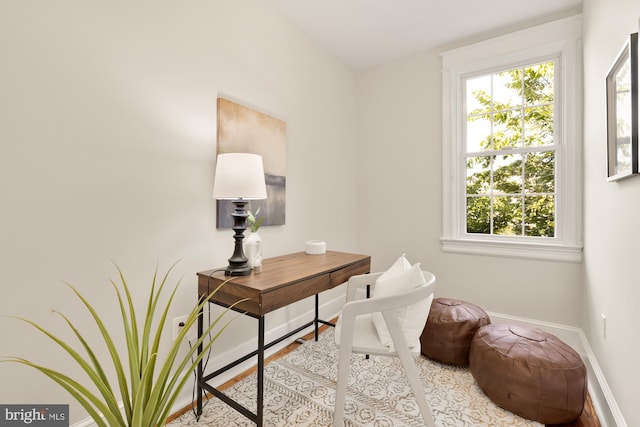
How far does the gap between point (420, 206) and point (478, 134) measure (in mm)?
859

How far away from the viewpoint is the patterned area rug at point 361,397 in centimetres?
162

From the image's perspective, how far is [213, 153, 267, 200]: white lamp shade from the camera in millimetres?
1585

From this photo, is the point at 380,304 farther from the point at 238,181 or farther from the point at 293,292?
the point at 238,181

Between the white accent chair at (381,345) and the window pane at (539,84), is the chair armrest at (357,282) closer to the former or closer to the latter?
the white accent chair at (381,345)

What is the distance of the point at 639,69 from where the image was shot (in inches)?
48.6

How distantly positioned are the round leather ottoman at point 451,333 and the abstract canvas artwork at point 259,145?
137 cm

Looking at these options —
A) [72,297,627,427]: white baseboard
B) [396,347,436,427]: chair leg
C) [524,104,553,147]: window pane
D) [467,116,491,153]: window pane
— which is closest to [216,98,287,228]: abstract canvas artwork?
[72,297,627,427]: white baseboard

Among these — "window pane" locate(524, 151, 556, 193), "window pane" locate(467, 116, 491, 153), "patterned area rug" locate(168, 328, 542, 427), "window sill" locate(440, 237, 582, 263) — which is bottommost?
"patterned area rug" locate(168, 328, 542, 427)

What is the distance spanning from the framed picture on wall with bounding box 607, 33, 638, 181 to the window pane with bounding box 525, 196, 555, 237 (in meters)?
1.07

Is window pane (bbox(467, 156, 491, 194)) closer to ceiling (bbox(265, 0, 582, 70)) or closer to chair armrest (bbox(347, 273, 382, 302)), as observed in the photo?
ceiling (bbox(265, 0, 582, 70))

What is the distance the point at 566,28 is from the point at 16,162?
3.63 metres

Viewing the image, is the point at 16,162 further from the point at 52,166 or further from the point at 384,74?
the point at 384,74

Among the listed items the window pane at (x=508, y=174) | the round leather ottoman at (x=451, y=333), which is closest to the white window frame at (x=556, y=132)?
the window pane at (x=508, y=174)

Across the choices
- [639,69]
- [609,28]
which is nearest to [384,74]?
[609,28]
